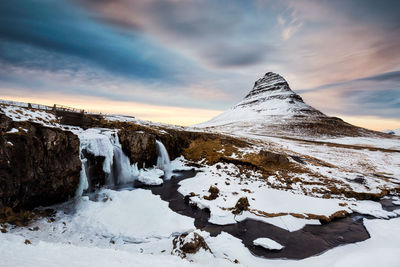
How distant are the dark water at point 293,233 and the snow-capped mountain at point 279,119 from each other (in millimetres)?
79366

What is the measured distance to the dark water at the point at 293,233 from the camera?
34.0 ft

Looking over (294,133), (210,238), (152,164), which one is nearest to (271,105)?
(294,133)

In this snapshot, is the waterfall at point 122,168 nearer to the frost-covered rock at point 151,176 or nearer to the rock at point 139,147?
the rock at point 139,147

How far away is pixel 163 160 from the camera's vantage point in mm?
26656

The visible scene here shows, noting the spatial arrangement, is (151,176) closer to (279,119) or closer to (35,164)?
(35,164)

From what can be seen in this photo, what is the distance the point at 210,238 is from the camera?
10797mm

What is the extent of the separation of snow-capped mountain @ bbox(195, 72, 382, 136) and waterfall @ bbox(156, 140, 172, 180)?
70.3m

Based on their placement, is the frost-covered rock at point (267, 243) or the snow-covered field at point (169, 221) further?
the frost-covered rock at point (267, 243)

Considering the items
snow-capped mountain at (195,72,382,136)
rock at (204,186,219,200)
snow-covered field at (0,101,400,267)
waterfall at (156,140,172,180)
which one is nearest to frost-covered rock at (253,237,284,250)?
snow-covered field at (0,101,400,267)

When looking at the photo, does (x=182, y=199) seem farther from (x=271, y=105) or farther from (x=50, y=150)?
(x=271, y=105)

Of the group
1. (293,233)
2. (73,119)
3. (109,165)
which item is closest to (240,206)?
(293,233)

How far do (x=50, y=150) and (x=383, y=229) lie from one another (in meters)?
26.0

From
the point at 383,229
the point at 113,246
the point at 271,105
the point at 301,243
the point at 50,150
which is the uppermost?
the point at 271,105

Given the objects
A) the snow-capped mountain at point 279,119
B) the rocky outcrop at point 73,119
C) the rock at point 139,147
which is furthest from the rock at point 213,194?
the snow-capped mountain at point 279,119
